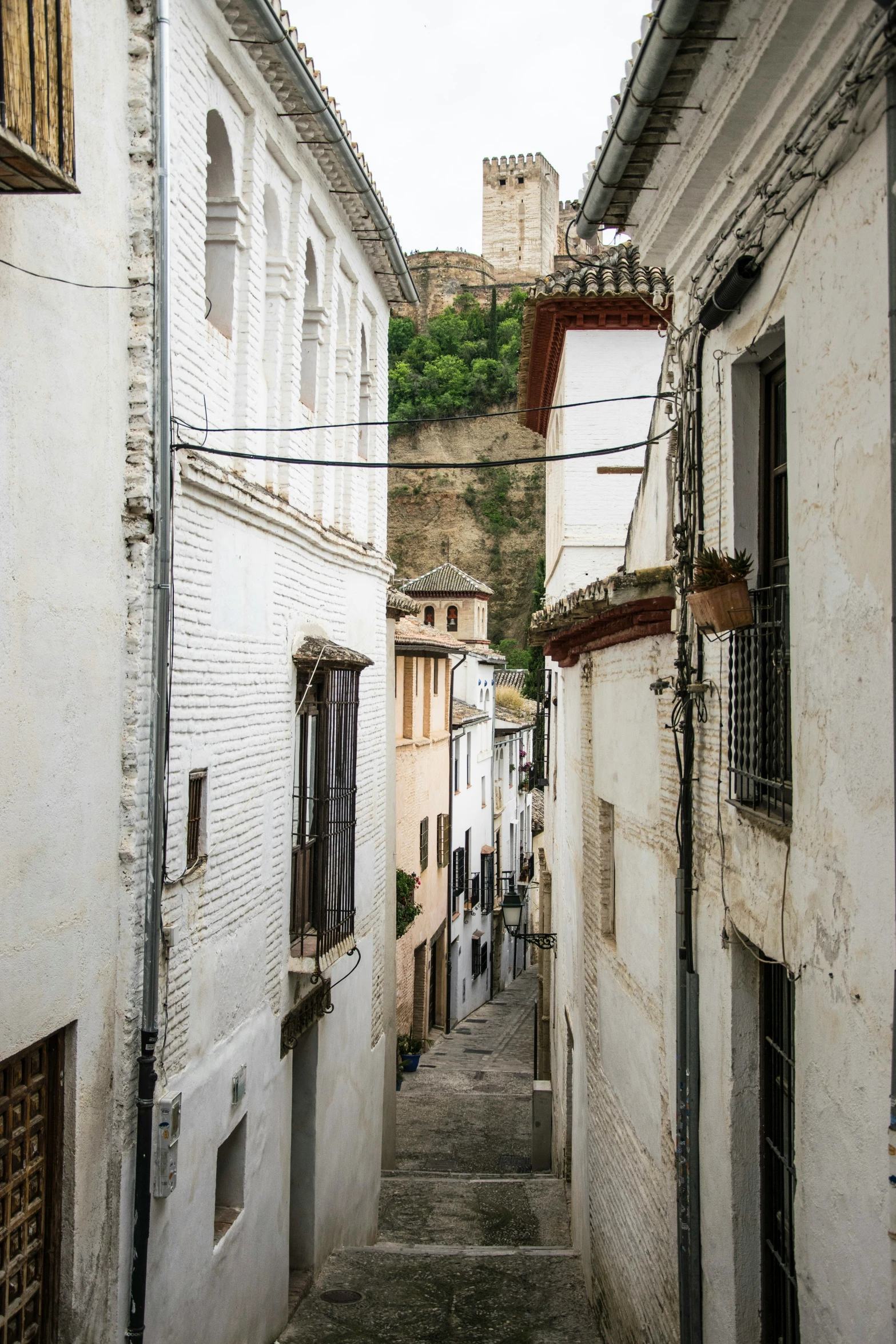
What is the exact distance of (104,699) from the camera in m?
5.78

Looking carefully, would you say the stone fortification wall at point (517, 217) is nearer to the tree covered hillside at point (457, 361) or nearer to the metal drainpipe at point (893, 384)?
the tree covered hillside at point (457, 361)

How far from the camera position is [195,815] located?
7.14 metres

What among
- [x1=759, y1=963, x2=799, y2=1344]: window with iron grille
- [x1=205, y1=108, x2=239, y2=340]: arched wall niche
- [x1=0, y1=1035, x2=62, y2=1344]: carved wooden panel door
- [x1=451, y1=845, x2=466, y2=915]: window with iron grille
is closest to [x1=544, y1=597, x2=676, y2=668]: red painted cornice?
[x1=759, y1=963, x2=799, y2=1344]: window with iron grille

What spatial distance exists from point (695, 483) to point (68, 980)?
12.8ft

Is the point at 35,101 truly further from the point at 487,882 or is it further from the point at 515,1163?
the point at 487,882

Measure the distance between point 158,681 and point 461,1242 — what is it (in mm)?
8201

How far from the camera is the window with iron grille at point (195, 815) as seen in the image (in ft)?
22.8

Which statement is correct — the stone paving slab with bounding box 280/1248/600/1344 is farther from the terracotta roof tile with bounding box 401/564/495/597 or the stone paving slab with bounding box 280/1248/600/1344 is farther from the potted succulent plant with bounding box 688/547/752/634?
the terracotta roof tile with bounding box 401/564/495/597

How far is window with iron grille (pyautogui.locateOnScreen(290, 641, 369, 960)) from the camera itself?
9.43 m

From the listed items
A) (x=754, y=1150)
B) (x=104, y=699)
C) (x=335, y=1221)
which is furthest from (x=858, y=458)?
(x=335, y=1221)

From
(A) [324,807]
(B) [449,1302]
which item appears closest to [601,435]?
(A) [324,807]

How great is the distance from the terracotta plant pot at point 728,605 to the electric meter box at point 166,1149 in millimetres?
3920

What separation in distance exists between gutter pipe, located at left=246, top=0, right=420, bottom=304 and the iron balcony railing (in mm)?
4773

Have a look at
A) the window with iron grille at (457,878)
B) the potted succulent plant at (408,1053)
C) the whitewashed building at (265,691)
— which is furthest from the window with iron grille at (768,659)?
the window with iron grille at (457,878)
